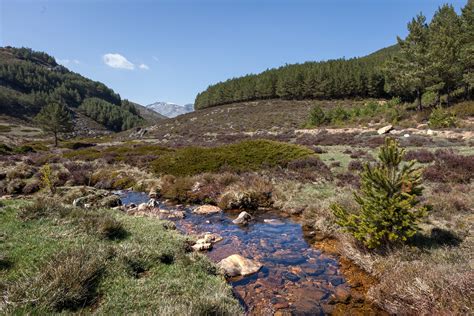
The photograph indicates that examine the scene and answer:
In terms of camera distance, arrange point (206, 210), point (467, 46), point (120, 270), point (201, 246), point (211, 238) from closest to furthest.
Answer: point (120, 270)
point (201, 246)
point (211, 238)
point (206, 210)
point (467, 46)

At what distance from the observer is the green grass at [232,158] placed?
686 inches

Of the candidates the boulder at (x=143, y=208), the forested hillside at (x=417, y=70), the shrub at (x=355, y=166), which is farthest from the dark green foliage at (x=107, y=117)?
the shrub at (x=355, y=166)

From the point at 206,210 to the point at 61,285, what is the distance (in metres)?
7.72

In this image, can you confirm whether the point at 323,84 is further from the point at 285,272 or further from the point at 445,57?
the point at 285,272

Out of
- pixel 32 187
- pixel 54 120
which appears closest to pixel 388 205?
pixel 32 187

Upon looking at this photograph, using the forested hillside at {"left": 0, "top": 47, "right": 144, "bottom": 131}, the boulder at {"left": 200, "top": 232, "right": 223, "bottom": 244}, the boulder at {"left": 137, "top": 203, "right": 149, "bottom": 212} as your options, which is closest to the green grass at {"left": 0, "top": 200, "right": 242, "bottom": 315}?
the boulder at {"left": 200, "top": 232, "right": 223, "bottom": 244}

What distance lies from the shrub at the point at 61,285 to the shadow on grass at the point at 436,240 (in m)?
7.54

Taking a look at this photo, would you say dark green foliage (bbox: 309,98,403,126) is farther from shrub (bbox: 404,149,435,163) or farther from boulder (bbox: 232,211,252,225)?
boulder (bbox: 232,211,252,225)

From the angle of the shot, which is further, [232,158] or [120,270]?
[232,158]

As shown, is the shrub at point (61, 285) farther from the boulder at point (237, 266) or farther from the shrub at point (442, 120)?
the shrub at point (442, 120)

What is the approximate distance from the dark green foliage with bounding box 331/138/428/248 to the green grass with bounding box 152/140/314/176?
10.7 metres

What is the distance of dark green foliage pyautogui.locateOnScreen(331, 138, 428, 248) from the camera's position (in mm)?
6152

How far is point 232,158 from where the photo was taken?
18438mm

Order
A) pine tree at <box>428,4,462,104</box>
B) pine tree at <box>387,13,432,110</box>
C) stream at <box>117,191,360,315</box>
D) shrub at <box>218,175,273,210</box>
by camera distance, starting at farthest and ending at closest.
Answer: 1. pine tree at <box>387,13,432,110</box>
2. pine tree at <box>428,4,462,104</box>
3. shrub at <box>218,175,273,210</box>
4. stream at <box>117,191,360,315</box>
